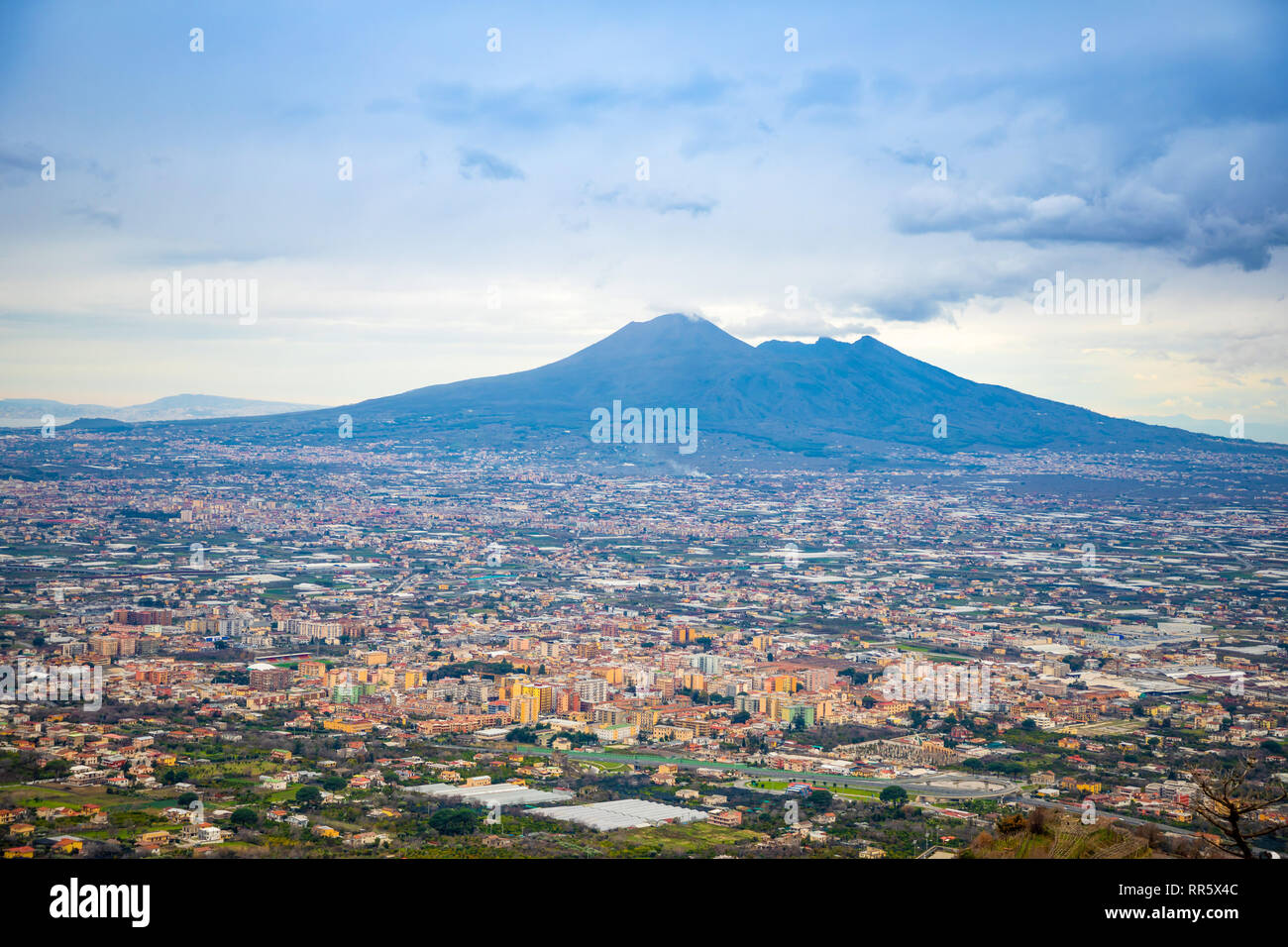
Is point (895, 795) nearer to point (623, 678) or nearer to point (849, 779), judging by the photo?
point (849, 779)

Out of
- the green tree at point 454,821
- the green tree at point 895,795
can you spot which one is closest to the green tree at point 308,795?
the green tree at point 454,821

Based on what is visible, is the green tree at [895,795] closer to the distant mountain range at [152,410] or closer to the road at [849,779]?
the road at [849,779]

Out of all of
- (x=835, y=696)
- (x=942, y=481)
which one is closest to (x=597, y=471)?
(x=942, y=481)

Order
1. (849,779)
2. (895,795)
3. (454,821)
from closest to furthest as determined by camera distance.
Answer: (454,821) → (895,795) → (849,779)

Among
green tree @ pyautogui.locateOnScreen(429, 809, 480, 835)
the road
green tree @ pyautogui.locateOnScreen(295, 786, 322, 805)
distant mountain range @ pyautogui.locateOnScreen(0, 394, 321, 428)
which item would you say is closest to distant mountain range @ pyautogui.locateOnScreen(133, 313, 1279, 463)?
distant mountain range @ pyautogui.locateOnScreen(0, 394, 321, 428)

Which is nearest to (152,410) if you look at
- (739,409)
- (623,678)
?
(739,409)

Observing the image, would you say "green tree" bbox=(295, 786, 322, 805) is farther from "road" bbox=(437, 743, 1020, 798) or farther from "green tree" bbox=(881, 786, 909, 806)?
"green tree" bbox=(881, 786, 909, 806)
